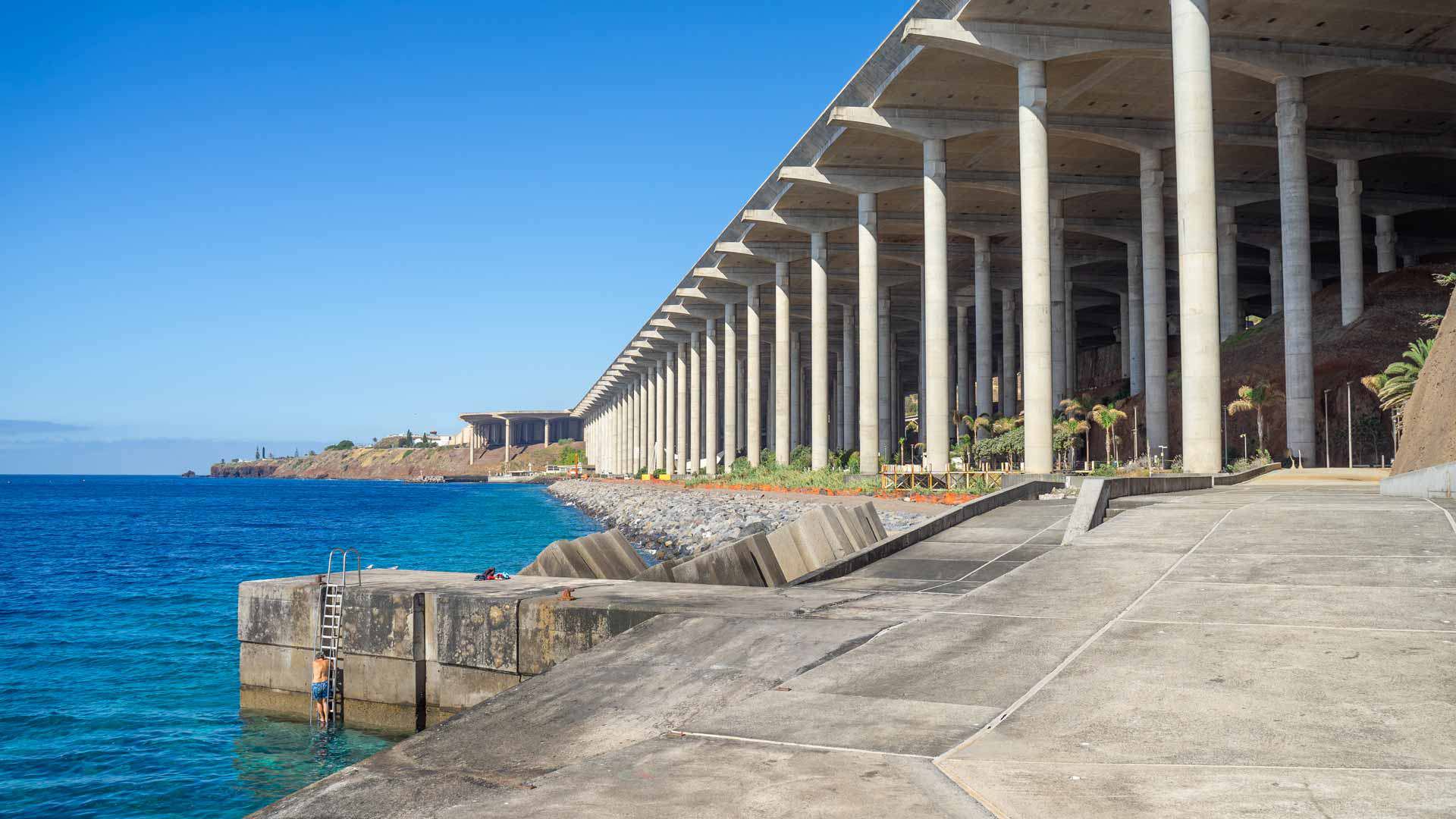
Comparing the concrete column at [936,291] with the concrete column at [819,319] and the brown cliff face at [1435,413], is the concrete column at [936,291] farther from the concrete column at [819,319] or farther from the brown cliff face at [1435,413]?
the brown cliff face at [1435,413]

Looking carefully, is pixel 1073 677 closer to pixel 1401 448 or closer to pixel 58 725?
pixel 58 725

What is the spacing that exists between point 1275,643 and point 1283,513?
313 inches

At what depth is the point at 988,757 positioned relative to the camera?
5.57m

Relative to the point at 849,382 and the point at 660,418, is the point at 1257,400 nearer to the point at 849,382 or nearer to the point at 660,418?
the point at 849,382

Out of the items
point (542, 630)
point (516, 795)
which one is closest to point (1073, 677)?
point (516, 795)

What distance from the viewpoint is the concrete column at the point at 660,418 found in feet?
356

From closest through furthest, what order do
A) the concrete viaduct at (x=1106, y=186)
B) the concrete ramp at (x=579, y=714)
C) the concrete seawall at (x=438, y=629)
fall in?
the concrete ramp at (x=579, y=714) → the concrete seawall at (x=438, y=629) → the concrete viaduct at (x=1106, y=186)

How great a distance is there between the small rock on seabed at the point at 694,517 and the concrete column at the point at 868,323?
550 centimetres

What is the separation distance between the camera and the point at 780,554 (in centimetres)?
1400

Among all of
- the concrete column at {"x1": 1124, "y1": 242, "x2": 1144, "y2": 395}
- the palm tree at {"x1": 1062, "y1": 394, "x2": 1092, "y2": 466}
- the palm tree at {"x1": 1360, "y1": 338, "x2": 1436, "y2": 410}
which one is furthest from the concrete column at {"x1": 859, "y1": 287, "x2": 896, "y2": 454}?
the palm tree at {"x1": 1360, "y1": 338, "x2": 1436, "y2": 410}

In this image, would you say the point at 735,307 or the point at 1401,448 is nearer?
the point at 1401,448

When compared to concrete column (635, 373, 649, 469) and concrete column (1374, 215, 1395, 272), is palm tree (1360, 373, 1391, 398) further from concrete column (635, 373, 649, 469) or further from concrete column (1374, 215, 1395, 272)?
concrete column (635, 373, 649, 469)

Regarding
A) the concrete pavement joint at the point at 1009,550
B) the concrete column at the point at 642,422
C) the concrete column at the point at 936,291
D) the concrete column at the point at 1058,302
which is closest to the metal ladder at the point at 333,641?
the concrete pavement joint at the point at 1009,550

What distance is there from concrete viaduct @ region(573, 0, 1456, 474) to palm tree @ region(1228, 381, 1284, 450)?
6.77ft
